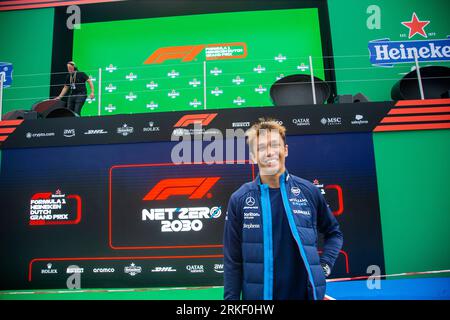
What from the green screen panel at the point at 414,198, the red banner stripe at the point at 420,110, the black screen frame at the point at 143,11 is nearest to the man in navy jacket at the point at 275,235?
the green screen panel at the point at 414,198

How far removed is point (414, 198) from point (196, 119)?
8.18ft

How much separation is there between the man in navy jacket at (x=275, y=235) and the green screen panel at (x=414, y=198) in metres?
2.19

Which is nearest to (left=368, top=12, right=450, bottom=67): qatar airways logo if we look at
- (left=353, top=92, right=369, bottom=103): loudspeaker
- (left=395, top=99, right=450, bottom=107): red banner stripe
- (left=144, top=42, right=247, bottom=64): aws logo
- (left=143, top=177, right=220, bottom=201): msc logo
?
(left=395, top=99, right=450, bottom=107): red banner stripe

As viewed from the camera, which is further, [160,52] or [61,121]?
[160,52]

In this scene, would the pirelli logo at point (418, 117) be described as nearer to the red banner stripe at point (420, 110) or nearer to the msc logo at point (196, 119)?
the red banner stripe at point (420, 110)

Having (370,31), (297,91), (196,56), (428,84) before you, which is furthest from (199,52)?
(428,84)

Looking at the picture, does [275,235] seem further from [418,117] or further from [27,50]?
[27,50]

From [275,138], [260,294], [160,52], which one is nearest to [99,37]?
[160,52]

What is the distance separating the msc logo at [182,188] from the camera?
3474mm

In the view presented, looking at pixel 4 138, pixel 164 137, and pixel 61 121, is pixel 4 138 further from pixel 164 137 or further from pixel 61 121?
pixel 164 137

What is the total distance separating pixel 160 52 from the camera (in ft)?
20.3

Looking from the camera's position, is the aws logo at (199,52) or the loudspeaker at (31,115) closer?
the loudspeaker at (31,115)

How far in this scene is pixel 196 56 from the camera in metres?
6.13

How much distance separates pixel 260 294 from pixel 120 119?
2.86m
